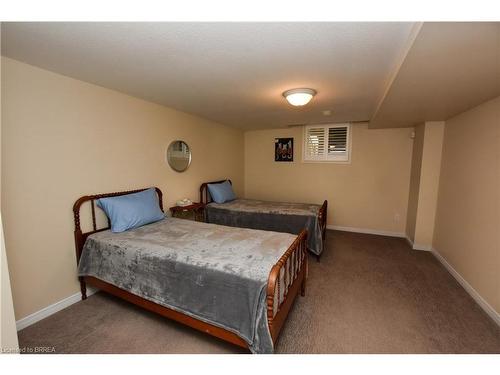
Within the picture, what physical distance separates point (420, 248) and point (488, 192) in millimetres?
1742

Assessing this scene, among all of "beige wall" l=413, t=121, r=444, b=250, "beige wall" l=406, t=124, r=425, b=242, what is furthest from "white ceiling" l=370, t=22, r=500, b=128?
"beige wall" l=406, t=124, r=425, b=242

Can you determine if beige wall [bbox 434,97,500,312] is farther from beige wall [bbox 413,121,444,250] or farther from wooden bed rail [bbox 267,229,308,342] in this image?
wooden bed rail [bbox 267,229,308,342]

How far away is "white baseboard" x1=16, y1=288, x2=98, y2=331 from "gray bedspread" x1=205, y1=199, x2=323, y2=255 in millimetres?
1858

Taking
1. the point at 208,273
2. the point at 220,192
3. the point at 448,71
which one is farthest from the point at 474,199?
the point at 220,192

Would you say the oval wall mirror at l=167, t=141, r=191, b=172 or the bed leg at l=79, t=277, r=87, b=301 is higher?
the oval wall mirror at l=167, t=141, r=191, b=172

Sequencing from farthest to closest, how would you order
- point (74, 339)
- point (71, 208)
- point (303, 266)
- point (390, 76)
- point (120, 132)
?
point (120, 132) < point (303, 266) < point (71, 208) < point (390, 76) < point (74, 339)

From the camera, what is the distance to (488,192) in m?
2.14

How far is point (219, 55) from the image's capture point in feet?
5.23

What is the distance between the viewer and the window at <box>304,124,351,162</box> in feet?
14.3

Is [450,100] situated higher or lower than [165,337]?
higher

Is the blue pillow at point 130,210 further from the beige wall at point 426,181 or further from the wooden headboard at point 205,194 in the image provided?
the beige wall at point 426,181

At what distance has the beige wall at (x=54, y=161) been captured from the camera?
1.73 metres

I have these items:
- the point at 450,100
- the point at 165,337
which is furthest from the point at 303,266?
the point at 450,100

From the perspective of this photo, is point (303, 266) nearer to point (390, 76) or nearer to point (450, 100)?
point (390, 76)
